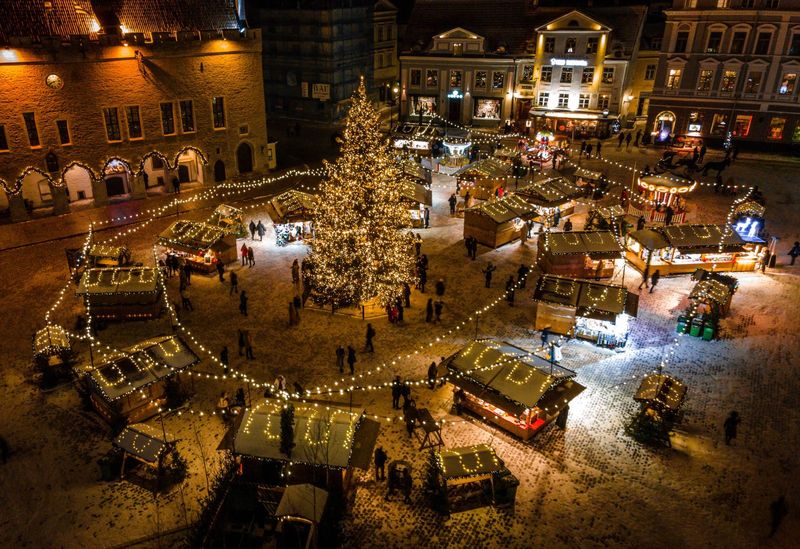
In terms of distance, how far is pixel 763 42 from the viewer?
47.2m

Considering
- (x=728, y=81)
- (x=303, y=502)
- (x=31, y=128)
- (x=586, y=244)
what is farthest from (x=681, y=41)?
(x=303, y=502)

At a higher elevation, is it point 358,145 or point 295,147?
point 358,145

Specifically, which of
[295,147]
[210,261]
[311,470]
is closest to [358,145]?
[210,261]

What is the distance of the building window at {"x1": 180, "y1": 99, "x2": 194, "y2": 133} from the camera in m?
39.8

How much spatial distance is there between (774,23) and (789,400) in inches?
1491

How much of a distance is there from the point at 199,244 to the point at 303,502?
17.5 meters

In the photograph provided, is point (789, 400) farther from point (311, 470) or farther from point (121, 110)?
point (121, 110)

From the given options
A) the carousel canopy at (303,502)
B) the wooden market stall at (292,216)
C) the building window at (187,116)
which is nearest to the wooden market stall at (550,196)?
the wooden market stall at (292,216)

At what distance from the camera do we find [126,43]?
36.1 m

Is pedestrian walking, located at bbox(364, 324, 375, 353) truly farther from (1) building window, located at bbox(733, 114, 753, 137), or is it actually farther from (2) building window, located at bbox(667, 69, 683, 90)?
(1) building window, located at bbox(733, 114, 753, 137)

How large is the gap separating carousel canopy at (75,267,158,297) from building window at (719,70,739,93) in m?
46.4

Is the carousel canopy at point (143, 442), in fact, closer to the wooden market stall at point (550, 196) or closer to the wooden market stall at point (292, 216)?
the wooden market stall at point (292, 216)

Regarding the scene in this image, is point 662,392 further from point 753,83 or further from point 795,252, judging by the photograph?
point 753,83

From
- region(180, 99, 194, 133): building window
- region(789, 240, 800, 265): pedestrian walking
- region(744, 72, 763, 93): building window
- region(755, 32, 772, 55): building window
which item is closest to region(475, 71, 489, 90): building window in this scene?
region(744, 72, 763, 93): building window
